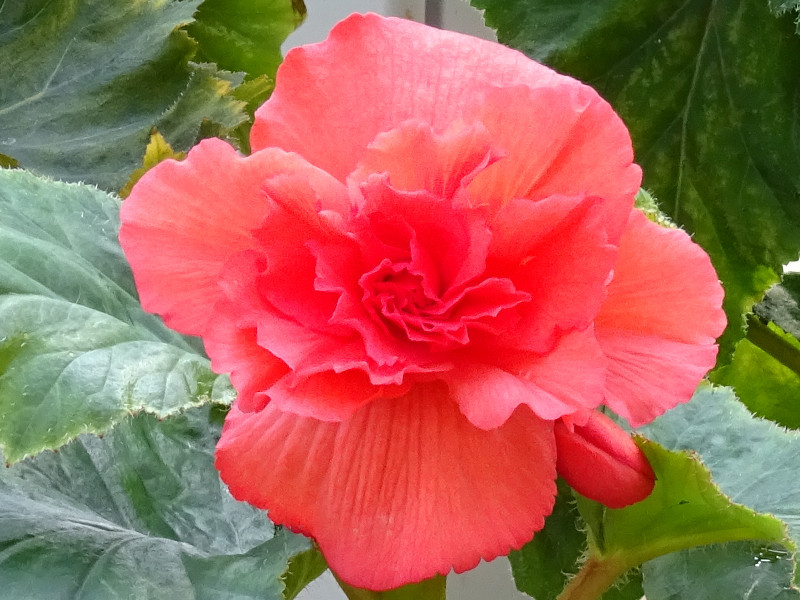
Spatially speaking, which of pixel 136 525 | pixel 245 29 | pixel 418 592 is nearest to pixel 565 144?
pixel 418 592

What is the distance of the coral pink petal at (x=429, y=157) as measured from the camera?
244 mm

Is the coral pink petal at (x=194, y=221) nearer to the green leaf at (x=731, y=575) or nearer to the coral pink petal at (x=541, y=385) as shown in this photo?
the coral pink petal at (x=541, y=385)

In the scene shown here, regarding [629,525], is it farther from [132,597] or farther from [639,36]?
[639,36]

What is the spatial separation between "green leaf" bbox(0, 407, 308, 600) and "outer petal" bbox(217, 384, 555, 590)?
0.09 m

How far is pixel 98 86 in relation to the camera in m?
0.56

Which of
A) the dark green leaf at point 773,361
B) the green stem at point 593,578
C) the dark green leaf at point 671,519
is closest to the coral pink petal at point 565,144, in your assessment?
the dark green leaf at point 671,519

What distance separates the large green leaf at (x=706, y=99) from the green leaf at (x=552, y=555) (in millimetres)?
223

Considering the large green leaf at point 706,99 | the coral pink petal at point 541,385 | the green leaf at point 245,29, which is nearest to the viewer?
the coral pink petal at point 541,385

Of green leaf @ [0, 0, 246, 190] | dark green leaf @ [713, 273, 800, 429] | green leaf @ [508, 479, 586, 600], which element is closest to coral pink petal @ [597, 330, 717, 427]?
green leaf @ [508, 479, 586, 600]

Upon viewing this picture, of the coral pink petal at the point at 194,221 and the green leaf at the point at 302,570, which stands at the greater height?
the coral pink petal at the point at 194,221

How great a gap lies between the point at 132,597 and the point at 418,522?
0.15 m

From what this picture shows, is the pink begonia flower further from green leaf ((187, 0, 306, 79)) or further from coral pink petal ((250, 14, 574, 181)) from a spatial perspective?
green leaf ((187, 0, 306, 79))

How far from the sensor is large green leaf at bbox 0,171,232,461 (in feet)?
0.92

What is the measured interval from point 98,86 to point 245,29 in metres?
0.21
